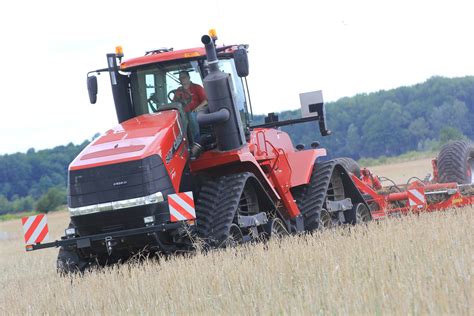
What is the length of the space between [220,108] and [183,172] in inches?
37.9

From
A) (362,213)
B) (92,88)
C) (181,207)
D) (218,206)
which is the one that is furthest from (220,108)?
(362,213)

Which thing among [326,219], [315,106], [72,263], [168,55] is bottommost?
[326,219]

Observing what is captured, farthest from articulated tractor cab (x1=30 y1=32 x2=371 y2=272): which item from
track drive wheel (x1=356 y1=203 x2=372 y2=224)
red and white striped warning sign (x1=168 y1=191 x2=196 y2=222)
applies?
track drive wheel (x1=356 y1=203 x2=372 y2=224)

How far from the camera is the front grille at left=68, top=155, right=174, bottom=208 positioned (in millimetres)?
12086

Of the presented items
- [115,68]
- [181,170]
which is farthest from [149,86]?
[181,170]

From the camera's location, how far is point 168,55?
13578 mm

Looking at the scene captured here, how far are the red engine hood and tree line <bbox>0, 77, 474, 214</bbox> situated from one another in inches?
2349

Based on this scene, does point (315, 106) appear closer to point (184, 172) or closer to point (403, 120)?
point (184, 172)

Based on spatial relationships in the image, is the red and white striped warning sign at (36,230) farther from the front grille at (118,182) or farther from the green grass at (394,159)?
the green grass at (394,159)

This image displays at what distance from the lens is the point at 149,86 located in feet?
45.5

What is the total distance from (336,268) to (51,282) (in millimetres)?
4583

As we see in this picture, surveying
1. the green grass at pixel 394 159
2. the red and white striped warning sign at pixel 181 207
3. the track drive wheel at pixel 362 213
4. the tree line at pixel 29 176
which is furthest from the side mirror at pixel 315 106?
the tree line at pixel 29 176

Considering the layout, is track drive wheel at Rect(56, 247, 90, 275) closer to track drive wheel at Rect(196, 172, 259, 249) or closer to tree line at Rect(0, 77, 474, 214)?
track drive wheel at Rect(196, 172, 259, 249)

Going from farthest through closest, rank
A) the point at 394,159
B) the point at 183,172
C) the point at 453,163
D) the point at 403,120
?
the point at 403,120
the point at 394,159
the point at 453,163
the point at 183,172
